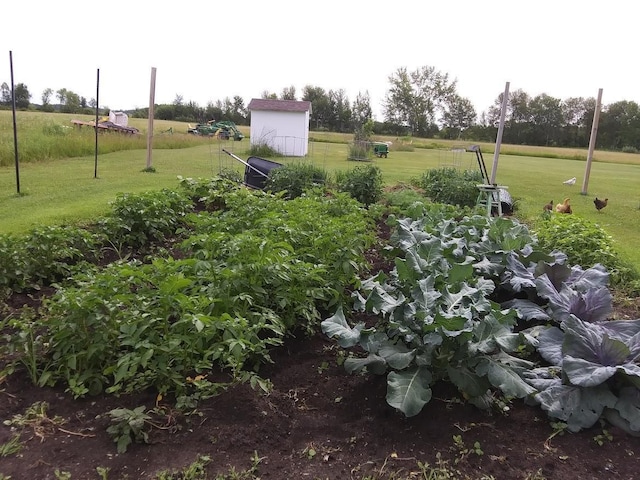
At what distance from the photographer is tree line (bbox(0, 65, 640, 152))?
48438 mm

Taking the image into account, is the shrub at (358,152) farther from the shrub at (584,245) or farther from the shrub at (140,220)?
the shrub at (140,220)

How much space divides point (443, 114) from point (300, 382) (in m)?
65.8

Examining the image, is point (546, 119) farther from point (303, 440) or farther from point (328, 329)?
point (303, 440)

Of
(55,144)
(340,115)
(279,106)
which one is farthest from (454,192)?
(340,115)

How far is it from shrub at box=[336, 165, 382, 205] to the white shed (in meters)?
12.1

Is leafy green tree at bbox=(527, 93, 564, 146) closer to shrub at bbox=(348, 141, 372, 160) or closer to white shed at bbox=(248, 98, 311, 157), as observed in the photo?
shrub at bbox=(348, 141, 372, 160)

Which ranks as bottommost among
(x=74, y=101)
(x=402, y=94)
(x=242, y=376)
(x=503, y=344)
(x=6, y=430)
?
(x=6, y=430)

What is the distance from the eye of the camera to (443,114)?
64.3 meters

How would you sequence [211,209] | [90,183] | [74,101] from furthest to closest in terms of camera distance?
[74,101] < [90,183] < [211,209]

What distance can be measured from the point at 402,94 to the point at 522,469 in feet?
207

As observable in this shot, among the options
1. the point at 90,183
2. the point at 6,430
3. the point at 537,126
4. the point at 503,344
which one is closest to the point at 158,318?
the point at 6,430

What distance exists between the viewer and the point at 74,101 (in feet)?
154

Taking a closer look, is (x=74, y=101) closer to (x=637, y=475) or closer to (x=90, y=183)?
(x=90, y=183)

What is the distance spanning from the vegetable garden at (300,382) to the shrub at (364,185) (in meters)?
5.87
